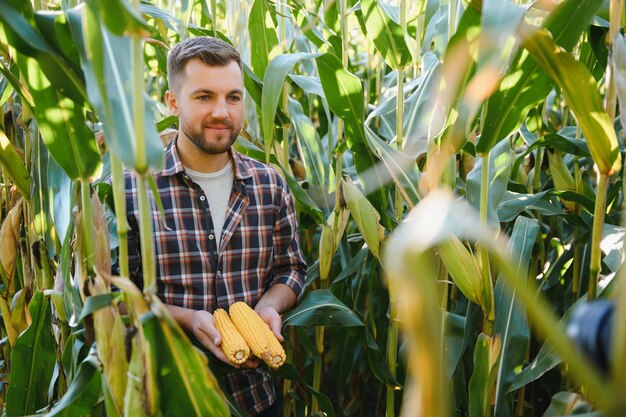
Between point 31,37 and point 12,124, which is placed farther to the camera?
point 12,124

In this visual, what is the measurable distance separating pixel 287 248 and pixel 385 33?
2.37 feet

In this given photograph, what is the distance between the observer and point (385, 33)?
6.31ft

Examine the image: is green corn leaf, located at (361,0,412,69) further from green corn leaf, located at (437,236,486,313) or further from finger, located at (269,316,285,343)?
finger, located at (269,316,285,343)

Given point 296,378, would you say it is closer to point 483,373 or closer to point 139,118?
point 483,373

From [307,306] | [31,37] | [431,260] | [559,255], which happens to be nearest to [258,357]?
[307,306]

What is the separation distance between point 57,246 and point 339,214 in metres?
0.84

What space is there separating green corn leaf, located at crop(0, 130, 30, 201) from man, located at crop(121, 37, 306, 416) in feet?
0.94

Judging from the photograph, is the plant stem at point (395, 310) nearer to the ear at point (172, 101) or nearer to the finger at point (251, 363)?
the finger at point (251, 363)

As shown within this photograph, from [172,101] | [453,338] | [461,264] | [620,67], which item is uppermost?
[172,101]

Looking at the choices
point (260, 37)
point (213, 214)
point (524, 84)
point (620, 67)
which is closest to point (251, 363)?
point (213, 214)

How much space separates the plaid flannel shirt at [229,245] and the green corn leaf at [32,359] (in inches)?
10.1

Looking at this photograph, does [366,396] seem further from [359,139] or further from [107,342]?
[107,342]

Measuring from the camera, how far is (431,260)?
1.78 m

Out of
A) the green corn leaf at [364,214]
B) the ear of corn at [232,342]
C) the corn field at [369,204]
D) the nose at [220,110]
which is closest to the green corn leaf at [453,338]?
the corn field at [369,204]
